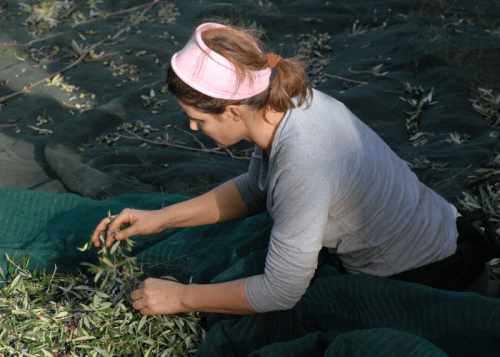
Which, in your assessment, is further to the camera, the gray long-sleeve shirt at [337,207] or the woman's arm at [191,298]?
the woman's arm at [191,298]

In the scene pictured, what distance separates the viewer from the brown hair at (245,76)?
1241mm

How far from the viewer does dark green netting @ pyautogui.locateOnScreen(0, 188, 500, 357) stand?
1194mm

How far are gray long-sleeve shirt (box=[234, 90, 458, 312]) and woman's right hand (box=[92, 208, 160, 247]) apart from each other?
1.58ft

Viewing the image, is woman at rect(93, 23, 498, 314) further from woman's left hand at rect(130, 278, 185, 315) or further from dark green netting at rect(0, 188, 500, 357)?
dark green netting at rect(0, 188, 500, 357)

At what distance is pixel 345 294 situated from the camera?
1.43 m

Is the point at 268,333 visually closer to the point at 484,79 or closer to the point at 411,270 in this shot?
the point at 411,270

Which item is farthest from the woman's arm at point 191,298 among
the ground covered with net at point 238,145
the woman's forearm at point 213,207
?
the woman's forearm at point 213,207

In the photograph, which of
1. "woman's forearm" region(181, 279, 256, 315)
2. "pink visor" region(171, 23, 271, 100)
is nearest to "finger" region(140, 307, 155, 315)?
"woman's forearm" region(181, 279, 256, 315)

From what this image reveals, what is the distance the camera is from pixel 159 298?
141 cm

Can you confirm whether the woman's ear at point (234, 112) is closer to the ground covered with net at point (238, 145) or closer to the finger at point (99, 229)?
the ground covered with net at point (238, 145)

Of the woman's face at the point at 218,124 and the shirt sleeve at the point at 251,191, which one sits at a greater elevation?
the woman's face at the point at 218,124

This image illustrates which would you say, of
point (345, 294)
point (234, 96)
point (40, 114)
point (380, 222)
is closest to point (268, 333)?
point (345, 294)

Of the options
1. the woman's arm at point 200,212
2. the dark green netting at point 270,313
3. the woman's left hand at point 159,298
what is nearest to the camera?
the dark green netting at point 270,313

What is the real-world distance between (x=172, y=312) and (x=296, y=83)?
0.84 metres
